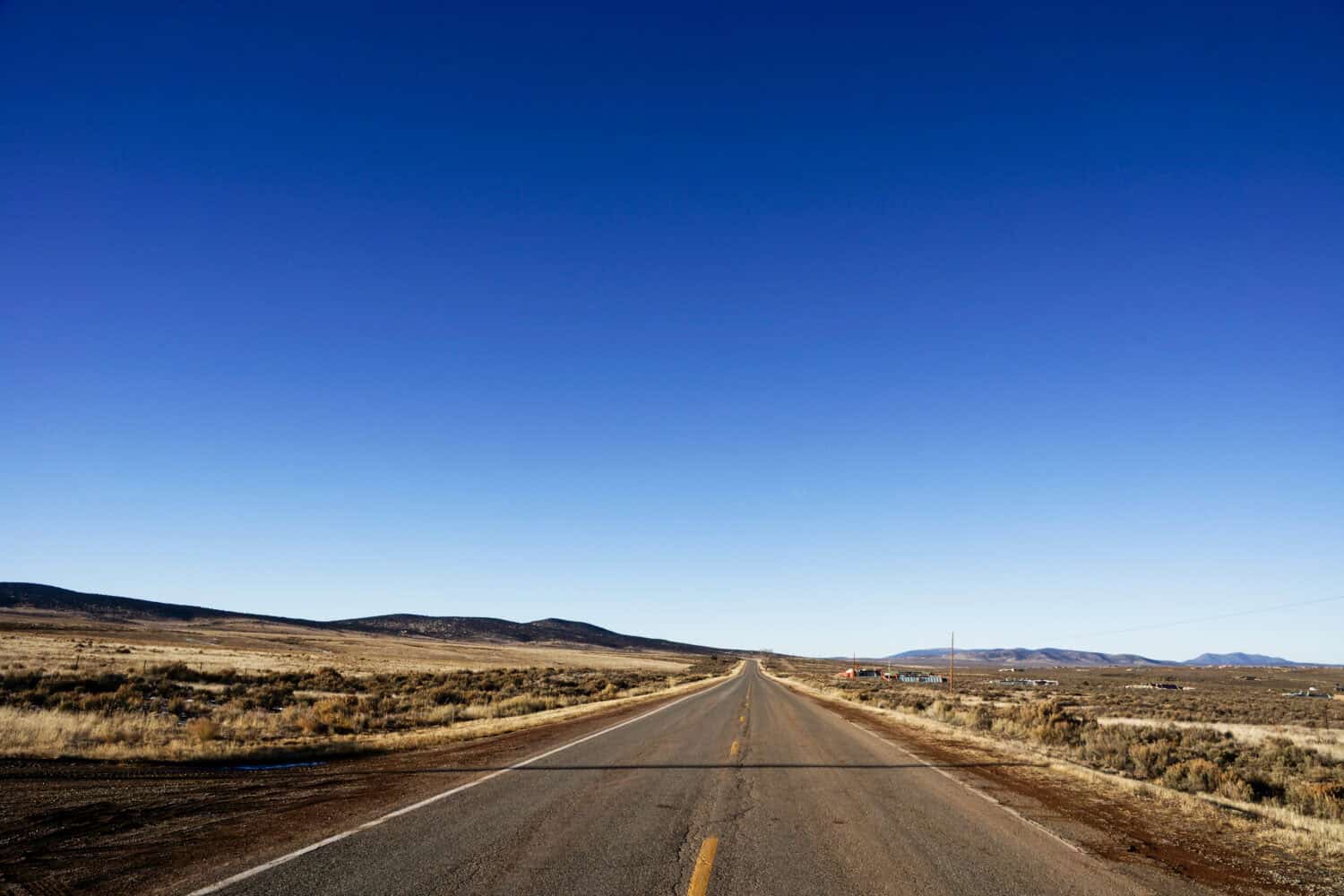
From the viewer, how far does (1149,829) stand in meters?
9.18

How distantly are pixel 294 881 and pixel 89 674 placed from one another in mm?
31091

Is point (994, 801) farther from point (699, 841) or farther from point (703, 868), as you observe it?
point (703, 868)

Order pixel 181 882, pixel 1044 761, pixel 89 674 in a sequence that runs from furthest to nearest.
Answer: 1. pixel 89 674
2. pixel 1044 761
3. pixel 181 882

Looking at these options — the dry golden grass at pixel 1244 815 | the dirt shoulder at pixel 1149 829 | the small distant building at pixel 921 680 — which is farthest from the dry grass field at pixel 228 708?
the small distant building at pixel 921 680

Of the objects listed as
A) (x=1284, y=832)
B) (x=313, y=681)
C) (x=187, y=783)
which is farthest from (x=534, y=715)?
(x=1284, y=832)

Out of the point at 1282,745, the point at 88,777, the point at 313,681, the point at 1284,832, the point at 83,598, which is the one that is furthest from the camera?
the point at 83,598

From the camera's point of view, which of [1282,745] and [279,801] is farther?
[1282,745]

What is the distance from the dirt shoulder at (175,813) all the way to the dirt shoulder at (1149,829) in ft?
27.3

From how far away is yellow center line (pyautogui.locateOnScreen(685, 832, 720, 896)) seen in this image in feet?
20.2

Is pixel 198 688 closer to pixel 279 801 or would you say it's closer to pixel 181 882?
pixel 279 801

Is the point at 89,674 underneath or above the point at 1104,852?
underneath

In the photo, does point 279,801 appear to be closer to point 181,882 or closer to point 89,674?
point 181,882

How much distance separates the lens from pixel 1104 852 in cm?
798

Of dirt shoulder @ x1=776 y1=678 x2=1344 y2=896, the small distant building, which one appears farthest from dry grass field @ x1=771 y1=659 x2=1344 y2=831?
the small distant building
